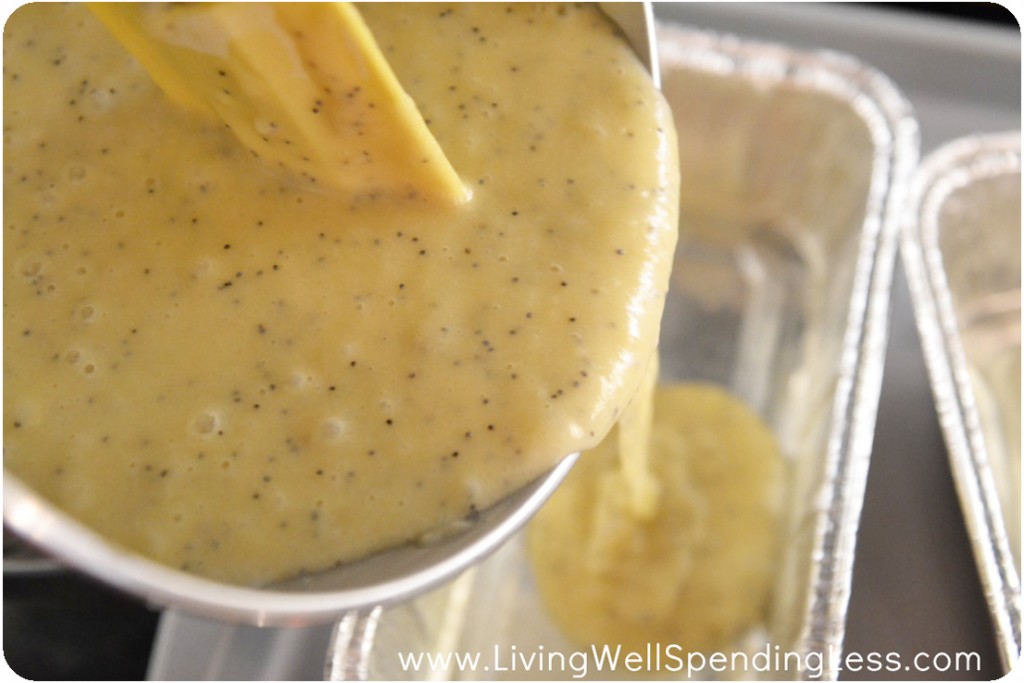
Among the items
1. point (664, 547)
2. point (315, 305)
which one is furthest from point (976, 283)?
point (315, 305)

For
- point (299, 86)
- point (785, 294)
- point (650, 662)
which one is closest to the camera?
point (299, 86)

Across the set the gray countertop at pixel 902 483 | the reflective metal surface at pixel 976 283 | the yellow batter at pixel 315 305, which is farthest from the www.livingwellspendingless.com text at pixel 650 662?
the yellow batter at pixel 315 305

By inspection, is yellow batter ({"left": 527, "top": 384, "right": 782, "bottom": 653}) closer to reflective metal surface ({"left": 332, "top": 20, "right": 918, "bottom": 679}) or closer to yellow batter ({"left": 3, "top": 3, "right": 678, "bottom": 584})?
reflective metal surface ({"left": 332, "top": 20, "right": 918, "bottom": 679})

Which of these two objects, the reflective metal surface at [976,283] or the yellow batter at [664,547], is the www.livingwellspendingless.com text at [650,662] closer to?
the yellow batter at [664,547]

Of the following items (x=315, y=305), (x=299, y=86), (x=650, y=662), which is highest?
(x=299, y=86)

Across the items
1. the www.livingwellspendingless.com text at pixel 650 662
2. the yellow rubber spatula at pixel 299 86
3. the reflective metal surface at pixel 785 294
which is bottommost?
the www.livingwellspendingless.com text at pixel 650 662

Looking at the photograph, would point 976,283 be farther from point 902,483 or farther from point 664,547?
point 664,547

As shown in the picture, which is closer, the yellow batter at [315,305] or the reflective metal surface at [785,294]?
the yellow batter at [315,305]
